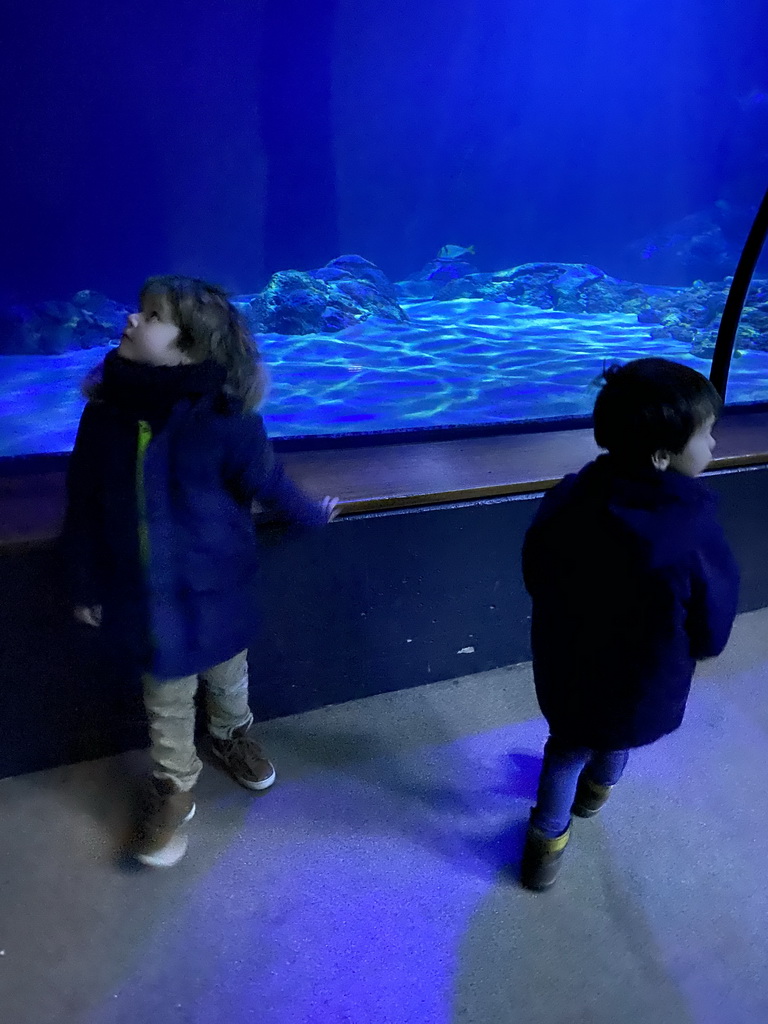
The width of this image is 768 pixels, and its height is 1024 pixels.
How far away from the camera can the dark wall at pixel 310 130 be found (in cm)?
248

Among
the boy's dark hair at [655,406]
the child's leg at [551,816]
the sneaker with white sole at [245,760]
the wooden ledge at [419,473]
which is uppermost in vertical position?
the boy's dark hair at [655,406]

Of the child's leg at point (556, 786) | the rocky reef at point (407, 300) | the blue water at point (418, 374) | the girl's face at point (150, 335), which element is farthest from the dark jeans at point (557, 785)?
A: the rocky reef at point (407, 300)

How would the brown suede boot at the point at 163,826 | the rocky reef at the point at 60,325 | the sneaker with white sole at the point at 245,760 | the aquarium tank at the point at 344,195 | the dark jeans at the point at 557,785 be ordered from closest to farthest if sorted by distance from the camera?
the dark jeans at the point at 557,785, the brown suede boot at the point at 163,826, the sneaker with white sole at the point at 245,760, the aquarium tank at the point at 344,195, the rocky reef at the point at 60,325

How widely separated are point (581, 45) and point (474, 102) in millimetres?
1558

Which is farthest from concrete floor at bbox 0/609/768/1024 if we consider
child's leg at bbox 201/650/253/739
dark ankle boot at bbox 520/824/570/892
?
child's leg at bbox 201/650/253/739

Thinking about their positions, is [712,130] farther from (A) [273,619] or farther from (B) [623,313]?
(A) [273,619]

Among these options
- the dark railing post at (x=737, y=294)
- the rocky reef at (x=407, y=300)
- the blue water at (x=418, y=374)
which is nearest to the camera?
the dark railing post at (x=737, y=294)

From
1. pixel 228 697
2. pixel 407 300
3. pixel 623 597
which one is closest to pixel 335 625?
pixel 228 697

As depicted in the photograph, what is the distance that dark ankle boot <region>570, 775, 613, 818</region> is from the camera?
1.45m

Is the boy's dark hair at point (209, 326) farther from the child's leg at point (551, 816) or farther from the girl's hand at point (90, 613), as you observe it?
the child's leg at point (551, 816)

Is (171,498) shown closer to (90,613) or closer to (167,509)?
(167,509)

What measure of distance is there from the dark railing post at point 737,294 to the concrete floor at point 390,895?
1295mm

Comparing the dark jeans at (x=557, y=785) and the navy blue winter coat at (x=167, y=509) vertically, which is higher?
the navy blue winter coat at (x=167, y=509)

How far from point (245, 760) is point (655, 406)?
1.26 m
